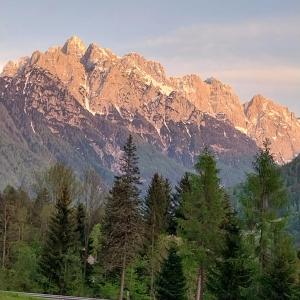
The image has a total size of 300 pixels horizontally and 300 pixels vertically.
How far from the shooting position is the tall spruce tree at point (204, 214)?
52.1m

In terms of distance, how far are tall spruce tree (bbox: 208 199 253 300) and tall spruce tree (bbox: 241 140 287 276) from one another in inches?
65.0

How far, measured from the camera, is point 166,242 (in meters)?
69.9

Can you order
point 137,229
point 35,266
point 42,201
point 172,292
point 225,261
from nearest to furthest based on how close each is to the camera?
point 225,261, point 172,292, point 137,229, point 35,266, point 42,201

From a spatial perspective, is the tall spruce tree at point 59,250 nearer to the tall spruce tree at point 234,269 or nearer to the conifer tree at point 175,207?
the conifer tree at point 175,207

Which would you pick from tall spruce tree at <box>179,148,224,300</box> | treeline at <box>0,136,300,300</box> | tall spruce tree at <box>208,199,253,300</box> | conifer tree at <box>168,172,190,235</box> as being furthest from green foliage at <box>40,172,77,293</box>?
tall spruce tree at <box>208,199,253,300</box>

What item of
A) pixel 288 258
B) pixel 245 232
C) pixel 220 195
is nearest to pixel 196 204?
pixel 220 195

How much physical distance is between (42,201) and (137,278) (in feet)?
138

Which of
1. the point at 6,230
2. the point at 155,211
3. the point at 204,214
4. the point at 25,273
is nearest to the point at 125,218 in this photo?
the point at 204,214

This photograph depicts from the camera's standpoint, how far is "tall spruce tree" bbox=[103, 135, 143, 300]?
62.5 metres

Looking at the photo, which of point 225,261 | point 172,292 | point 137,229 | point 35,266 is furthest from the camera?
point 35,266

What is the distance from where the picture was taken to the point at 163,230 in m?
77.5

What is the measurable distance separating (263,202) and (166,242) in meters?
24.5

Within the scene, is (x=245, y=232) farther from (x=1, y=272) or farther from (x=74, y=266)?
(x=1, y=272)

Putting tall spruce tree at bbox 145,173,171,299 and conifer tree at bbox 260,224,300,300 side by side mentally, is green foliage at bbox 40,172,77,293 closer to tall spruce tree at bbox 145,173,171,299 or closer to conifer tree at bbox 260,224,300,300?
tall spruce tree at bbox 145,173,171,299
